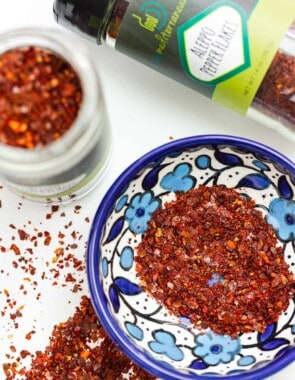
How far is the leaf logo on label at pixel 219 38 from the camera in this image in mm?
939

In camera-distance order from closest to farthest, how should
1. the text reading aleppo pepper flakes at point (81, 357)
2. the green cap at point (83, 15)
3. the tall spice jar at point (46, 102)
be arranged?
the tall spice jar at point (46, 102) → the green cap at point (83, 15) → the text reading aleppo pepper flakes at point (81, 357)

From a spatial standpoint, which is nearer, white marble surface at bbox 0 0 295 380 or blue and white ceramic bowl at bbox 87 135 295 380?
blue and white ceramic bowl at bbox 87 135 295 380

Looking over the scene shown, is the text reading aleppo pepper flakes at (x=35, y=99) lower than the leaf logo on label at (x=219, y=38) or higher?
lower

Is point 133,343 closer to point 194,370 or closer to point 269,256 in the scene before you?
point 194,370

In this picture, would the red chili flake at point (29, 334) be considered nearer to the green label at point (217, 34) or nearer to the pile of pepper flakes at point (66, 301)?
the pile of pepper flakes at point (66, 301)

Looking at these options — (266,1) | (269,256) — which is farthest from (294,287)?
(266,1)

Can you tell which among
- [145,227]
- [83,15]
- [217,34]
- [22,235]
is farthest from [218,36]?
[22,235]

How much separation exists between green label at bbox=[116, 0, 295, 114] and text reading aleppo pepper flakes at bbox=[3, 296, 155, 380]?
1.16ft

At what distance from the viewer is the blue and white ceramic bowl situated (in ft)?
3.10

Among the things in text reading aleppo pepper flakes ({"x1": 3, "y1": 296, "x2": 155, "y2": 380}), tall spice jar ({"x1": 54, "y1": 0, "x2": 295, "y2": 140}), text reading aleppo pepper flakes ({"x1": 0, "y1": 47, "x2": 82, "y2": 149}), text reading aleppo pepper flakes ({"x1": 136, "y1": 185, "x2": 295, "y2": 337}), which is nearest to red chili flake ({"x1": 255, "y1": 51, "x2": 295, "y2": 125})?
tall spice jar ({"x1": 54, "y1": 0, "x2": 295, "y2": 140})

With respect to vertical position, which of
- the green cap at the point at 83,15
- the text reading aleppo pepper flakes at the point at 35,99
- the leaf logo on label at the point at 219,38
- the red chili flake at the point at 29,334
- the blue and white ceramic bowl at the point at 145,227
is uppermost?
the leaf logo on label at the point at 219,38

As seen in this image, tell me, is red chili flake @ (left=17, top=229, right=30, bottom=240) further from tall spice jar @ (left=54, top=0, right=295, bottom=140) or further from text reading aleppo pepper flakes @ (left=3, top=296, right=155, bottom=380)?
tall spice jar @ (left=54, top=0, right=295, bottom=140)

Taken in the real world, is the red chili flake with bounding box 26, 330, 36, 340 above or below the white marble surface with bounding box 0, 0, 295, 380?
below

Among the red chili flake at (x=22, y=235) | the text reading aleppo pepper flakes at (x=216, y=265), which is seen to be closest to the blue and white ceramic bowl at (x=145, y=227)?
the text reading aleppo pepper flakes at (x=216, y=265)
